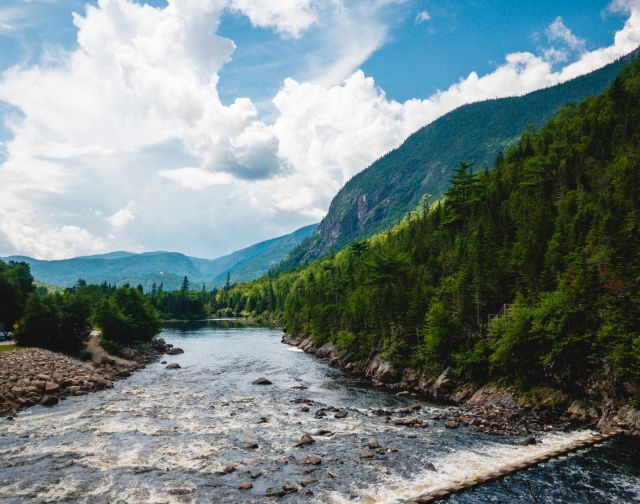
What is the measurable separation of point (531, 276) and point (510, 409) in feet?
59.1

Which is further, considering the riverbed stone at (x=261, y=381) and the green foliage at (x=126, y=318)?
the green foliage at (x=126, y=318)

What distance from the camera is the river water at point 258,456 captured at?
2456 cm

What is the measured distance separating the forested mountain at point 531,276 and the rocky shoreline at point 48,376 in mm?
42410

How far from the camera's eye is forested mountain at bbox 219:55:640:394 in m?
41.8

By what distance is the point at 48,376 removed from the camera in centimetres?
5191

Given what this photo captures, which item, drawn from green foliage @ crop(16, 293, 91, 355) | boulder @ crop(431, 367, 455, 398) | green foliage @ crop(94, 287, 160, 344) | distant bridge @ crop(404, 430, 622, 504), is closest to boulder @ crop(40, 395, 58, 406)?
green foliage @ crop(16, 293, 91, 355)

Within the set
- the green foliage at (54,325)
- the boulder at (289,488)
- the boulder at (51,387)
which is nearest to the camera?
the boulder at (289,488)

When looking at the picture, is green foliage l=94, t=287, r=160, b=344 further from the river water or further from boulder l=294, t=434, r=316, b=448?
boulder l=294, t=434, r=316, b=448

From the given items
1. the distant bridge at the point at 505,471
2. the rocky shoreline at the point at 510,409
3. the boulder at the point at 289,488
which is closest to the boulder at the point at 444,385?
the rocky shoreline at the point at 510,409

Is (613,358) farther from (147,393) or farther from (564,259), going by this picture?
(147,393)

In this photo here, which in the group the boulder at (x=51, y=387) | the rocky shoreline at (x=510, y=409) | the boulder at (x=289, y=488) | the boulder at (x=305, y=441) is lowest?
the rocky shoreline at (x=510, y=409)

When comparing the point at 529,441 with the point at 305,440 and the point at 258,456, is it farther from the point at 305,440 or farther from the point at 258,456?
the point at 258,456

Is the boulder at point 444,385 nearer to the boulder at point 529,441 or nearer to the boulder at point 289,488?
the boulder at point 529,441

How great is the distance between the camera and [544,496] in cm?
2438
